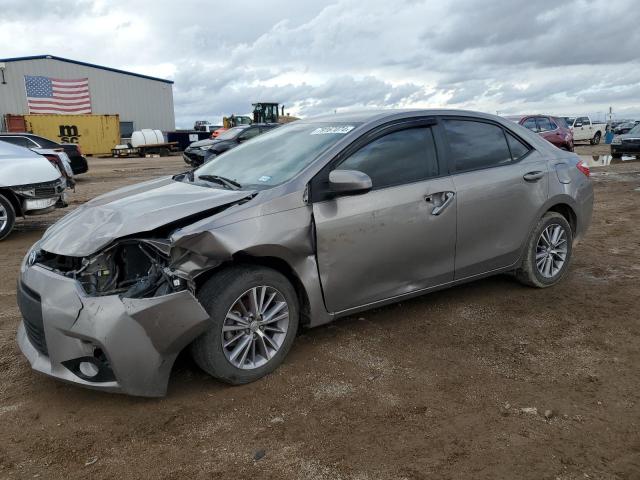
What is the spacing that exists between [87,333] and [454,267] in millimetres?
2624

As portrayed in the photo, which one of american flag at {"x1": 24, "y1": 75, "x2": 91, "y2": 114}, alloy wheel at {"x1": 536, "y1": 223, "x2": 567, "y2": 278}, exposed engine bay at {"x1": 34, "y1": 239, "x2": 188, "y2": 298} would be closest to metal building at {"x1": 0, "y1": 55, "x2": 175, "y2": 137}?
american flag at {"x1": 24, "y1": 75, "x2": 91, "y2": 114}

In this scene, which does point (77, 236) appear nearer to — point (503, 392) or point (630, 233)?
point (503, 392)

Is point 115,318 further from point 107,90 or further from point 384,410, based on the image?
point 107,90

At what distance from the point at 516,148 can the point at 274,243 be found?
8.28ft

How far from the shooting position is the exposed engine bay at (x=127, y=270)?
299 cm

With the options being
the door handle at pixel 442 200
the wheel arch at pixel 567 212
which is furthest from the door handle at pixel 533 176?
the door handle at pixel 442 200

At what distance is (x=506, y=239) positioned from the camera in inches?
175

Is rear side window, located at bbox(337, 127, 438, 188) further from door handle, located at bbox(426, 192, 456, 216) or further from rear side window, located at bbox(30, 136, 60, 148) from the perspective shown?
rear side window, located at bbox(30, 136, 60, 148)

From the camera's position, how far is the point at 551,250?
490 cm

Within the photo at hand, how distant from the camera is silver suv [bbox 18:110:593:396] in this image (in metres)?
2.93

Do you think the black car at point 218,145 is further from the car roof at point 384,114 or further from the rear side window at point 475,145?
the rear side window at point 475,145

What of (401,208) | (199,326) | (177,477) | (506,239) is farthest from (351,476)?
(506,239)

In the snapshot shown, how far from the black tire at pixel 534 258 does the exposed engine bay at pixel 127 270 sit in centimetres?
309

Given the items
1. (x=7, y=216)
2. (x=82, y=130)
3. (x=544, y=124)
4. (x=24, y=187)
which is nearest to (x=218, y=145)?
(x=24, y=187)
